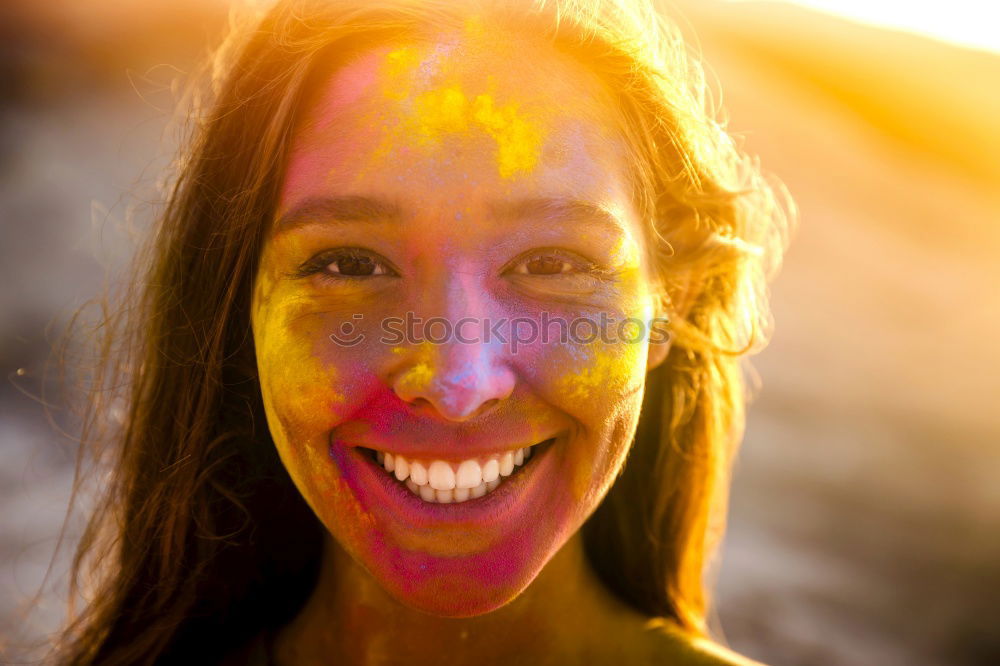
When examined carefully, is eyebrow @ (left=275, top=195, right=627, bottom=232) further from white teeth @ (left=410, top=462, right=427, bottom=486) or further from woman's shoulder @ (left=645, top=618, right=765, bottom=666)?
woman's shoulder @ (left=645, top=618, right=765, bottom=666)

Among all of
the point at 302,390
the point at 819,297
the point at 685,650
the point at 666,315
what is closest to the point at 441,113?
the point at 302,390

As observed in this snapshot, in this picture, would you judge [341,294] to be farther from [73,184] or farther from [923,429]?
[73,184]

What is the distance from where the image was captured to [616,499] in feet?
7.11

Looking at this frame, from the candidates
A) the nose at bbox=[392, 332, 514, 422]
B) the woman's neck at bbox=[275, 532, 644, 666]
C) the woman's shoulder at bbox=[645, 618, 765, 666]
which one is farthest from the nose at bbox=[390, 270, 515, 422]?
the woman's shoulder at bbox=[645, 618, 765, 666]

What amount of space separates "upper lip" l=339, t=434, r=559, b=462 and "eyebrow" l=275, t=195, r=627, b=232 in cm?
37

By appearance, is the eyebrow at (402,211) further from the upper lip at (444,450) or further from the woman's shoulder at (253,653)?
the woman's shoulder at (253,653)

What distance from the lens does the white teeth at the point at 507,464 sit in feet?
5.26

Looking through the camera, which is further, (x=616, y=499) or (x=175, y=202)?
(x=616, y=499)

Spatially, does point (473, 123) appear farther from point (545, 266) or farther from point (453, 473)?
point (453, 473)

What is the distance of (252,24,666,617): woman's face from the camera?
4.95ft

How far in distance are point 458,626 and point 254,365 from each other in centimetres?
64

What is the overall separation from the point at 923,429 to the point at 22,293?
4.96m

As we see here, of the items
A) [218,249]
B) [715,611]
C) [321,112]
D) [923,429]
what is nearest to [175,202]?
[218,249]

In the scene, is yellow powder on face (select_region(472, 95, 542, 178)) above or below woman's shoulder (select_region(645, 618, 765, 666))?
above
